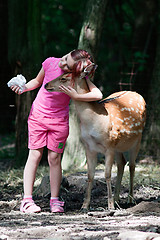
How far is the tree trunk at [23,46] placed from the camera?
7125 mm

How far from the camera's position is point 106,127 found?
13.5ft

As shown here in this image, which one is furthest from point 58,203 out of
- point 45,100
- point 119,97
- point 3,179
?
point 3,179

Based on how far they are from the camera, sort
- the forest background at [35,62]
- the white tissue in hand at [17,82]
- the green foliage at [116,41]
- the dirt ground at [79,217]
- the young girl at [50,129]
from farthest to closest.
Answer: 1. the green foliage at [116,41]
2. the forest background at [35,62]
3. the white tissue in hand at [17,82]
4. the young girl at [50,129]
5. the dirt ground at [79,217]

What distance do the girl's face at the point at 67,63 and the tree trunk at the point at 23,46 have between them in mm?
3024

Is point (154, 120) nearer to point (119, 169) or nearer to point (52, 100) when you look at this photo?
point (119, 169)

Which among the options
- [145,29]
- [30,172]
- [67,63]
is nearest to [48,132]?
[30,172]

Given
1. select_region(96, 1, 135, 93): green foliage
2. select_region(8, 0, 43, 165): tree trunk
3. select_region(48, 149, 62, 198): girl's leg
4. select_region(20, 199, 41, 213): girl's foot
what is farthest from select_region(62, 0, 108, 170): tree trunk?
select_region(96, 1, 135, 93): green foliage

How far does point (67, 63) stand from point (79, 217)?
150 centimetres

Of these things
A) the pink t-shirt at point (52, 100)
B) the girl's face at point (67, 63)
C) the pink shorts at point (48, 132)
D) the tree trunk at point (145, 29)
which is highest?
the tree trunk at point (145, 29)

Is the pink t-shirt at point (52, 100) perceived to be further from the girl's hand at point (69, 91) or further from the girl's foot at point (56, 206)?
the girl's foot at point (56, 206)

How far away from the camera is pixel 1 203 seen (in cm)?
453

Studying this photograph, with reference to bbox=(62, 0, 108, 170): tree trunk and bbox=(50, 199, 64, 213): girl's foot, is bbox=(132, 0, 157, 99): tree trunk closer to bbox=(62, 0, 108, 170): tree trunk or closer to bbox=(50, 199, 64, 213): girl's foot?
bbox=(62, 0, 108, 170): tree trunk

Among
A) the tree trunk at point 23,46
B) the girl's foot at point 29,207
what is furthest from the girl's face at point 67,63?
the tree trunk at point 23,46

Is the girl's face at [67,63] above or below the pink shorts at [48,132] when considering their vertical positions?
above
